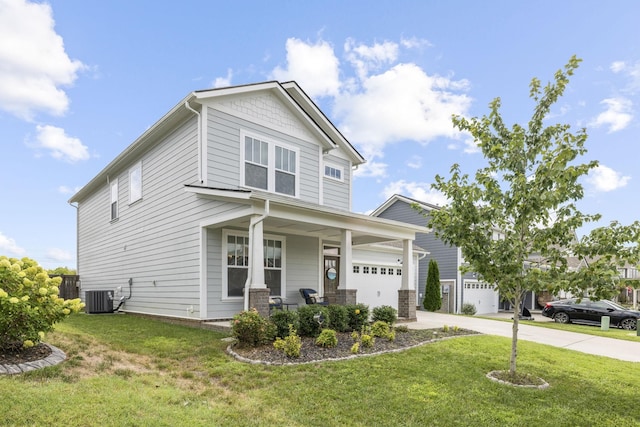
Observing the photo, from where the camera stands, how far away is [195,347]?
24.6 feet

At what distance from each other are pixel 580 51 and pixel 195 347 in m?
8.42

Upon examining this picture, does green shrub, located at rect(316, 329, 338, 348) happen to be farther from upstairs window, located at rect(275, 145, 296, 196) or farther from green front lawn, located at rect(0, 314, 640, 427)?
upstairs window, located at rect(275, 145, 296, 196)

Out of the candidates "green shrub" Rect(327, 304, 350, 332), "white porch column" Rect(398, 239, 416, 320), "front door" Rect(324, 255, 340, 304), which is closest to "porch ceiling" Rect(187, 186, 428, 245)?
"white porch column" Rect(398, 239, 416, 320)

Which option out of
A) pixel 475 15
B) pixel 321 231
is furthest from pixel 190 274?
pixel 475 15

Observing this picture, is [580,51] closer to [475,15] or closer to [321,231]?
[475,15]

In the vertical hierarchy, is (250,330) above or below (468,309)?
above

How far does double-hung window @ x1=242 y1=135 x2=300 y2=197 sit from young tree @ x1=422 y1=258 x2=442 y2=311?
36.3 feet

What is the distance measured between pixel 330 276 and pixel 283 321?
5.79m

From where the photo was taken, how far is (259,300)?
8.49 m

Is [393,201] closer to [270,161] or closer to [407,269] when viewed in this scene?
[407,269]

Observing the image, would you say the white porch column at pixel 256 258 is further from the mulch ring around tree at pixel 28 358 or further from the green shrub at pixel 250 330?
the mulch ring around tree at pixel 28 358

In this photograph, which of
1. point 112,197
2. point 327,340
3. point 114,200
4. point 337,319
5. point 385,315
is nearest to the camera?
point 327,340

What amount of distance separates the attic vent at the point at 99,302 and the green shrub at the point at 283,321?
8.93 m

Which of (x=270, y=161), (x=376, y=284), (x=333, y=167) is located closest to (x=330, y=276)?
(x=376, y=284)
